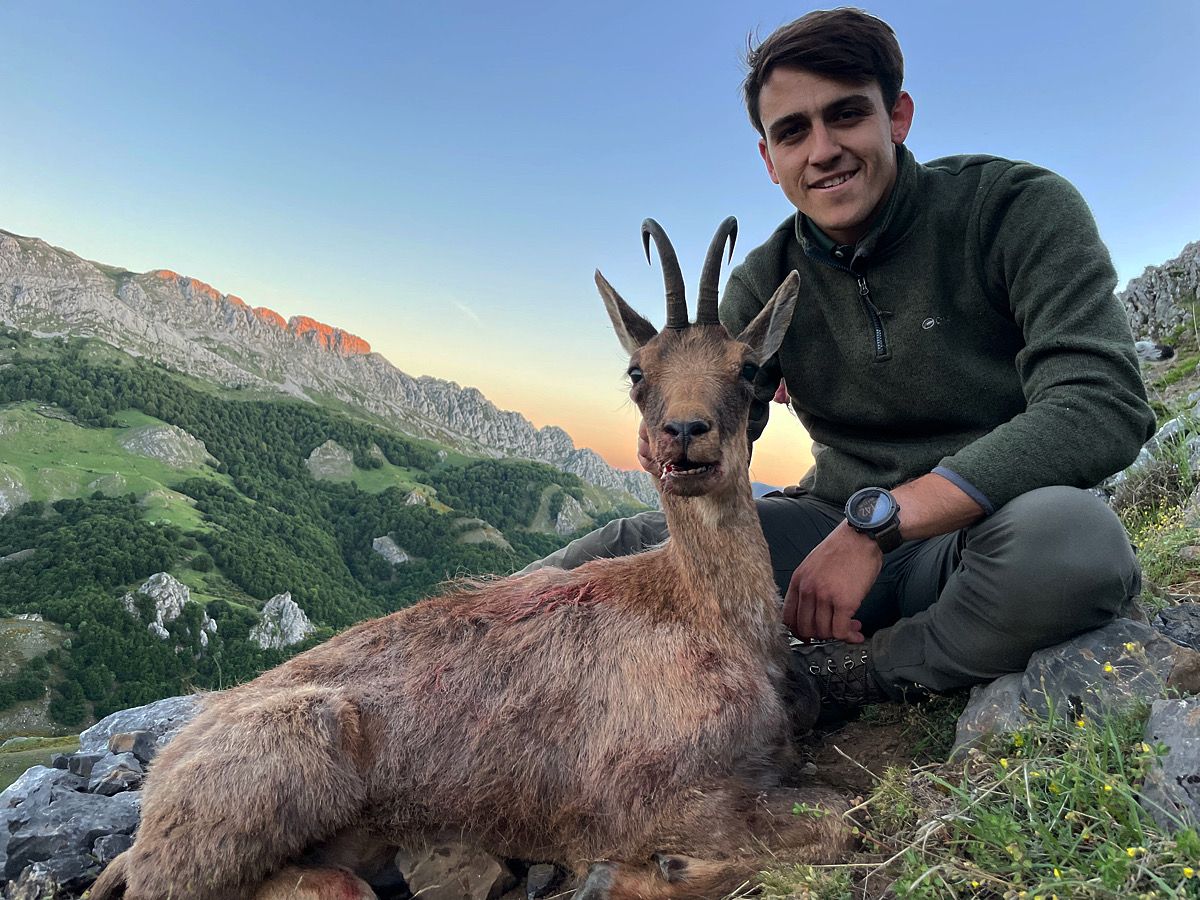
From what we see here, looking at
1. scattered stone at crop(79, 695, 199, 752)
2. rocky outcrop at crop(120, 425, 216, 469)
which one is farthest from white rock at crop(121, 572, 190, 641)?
scattered stone at crop(79, 695, 199, 752)

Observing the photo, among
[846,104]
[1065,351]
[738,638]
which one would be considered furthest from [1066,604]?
[846,104]

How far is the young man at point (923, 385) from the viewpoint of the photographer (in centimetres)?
396

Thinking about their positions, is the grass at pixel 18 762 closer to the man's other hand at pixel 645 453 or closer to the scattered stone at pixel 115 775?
the scattered stone at pixel 115 775

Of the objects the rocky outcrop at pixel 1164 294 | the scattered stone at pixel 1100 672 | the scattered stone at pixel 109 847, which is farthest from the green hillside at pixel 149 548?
the scattered stone at pixel 1100 672

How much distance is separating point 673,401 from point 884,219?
206 cm

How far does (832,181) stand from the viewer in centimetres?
510

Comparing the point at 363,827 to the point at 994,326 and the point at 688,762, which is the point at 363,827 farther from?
the point at 994,326

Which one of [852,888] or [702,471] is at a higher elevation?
[702,471]

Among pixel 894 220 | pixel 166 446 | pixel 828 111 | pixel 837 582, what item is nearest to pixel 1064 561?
pixel 837 582

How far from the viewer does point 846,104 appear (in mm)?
4926

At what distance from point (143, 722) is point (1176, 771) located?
8896 mm

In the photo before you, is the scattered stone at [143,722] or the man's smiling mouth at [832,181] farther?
the scattered stone at [143,722]

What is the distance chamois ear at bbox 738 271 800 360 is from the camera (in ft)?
16.4

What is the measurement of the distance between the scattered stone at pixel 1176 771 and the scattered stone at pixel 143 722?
7.65 m
